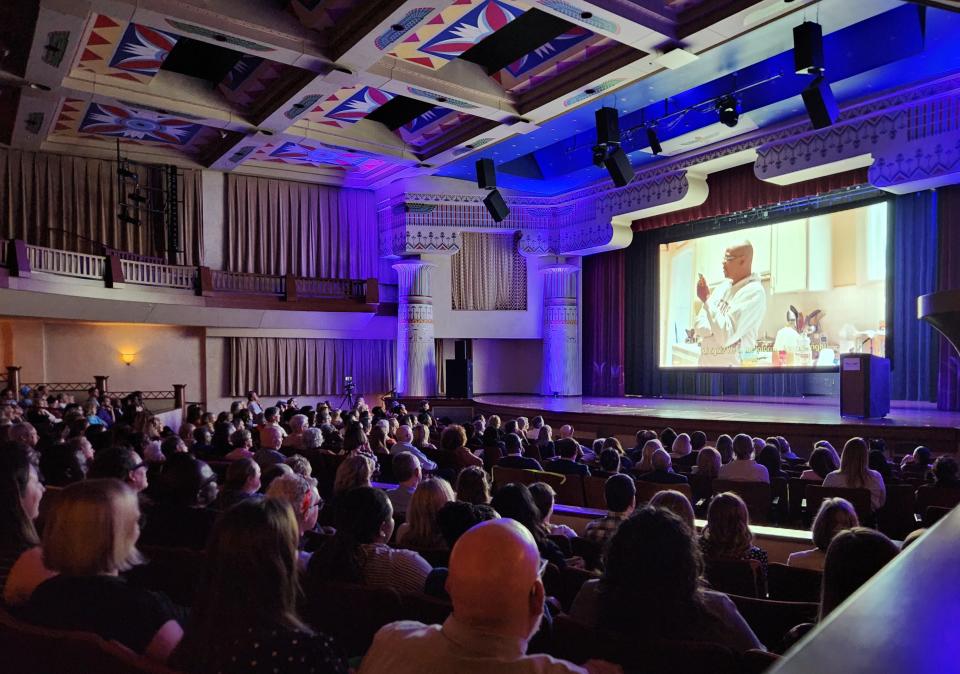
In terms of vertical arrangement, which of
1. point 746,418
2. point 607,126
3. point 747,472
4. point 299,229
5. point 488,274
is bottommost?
point 746,418

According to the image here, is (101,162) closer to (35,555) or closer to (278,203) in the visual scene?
(278,203)

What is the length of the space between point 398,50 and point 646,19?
3.17 meters

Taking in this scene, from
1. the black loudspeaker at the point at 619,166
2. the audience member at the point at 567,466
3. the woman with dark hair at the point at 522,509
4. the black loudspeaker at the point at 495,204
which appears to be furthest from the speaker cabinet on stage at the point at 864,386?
the woman with dark hair at the point at 522,509

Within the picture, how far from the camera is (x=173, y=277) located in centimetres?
1354

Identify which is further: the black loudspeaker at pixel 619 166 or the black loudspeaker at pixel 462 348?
the black loudspeaker at pixel 462 348

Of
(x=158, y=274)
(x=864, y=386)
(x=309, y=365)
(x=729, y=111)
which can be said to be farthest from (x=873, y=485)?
(x=309, y=365)

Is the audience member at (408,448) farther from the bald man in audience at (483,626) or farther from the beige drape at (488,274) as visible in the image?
the beige drape at (488,274)

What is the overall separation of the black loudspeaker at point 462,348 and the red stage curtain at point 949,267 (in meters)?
9.50

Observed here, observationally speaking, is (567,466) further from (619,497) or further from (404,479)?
(619,497)

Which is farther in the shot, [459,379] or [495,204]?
[459,379]

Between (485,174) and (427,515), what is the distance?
9961 millimetres

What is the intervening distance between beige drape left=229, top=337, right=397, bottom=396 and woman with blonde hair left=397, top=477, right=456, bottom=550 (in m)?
13.2

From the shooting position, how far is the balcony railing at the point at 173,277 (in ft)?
34.8

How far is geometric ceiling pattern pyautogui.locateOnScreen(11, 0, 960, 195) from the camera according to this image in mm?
8180
